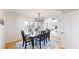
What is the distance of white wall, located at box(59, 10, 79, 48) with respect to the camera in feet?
6.47

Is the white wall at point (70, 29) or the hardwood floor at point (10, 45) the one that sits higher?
the white wall at point (70, 29)

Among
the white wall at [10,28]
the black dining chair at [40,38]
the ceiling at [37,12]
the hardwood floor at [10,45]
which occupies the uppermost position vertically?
the ceiling at [37,12]

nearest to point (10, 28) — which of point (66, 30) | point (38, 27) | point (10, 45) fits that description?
point (10, 45)

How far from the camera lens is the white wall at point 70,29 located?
1.97m

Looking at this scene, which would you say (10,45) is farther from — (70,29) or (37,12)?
(70,29)

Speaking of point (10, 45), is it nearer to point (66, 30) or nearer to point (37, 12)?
point (37, 12)

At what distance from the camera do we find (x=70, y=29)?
79.0 inches

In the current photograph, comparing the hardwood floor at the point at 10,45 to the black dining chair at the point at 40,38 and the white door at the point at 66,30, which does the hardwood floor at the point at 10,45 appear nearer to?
the black dining chair at the point at 40,38

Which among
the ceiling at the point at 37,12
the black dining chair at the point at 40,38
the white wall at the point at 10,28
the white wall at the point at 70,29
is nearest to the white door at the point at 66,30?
the white wall at the point at 70,29

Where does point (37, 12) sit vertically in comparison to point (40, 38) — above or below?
above

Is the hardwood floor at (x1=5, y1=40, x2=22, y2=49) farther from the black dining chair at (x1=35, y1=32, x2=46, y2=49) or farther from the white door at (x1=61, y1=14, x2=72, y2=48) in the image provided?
the white door at (x1=61, y1=14, x2=72, y2=48)

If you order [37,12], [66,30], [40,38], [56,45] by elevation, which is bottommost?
[56,45]
